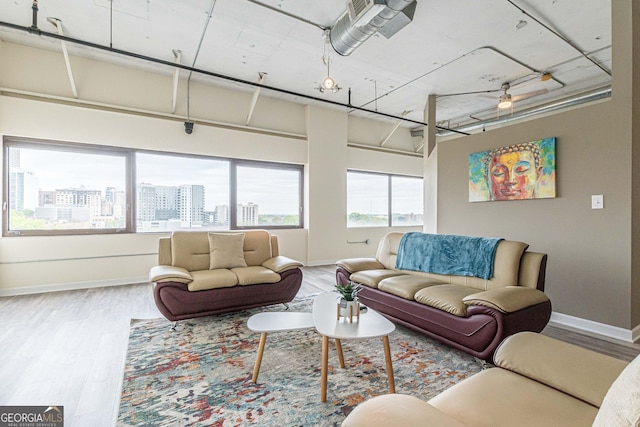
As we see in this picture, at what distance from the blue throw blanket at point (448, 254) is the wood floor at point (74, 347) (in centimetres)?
103

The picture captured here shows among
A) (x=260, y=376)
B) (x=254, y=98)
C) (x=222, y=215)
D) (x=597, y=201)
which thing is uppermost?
(x=254, y=98)

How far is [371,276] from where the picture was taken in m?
3.32

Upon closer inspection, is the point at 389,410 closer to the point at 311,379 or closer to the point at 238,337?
the point at 311,379

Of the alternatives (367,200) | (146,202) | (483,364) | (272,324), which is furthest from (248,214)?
(483,364)

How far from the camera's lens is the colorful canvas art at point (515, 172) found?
134 inches

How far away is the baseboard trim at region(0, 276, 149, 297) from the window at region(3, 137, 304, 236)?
79 centimetres

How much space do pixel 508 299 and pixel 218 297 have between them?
8.91 ft

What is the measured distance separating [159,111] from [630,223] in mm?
6452

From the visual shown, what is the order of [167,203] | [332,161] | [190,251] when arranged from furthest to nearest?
[332,161]
[167,203]
[190,251]

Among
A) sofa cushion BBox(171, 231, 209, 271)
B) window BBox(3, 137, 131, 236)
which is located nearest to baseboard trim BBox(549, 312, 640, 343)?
sofa cushion BBox(171, 231, 209, 271)

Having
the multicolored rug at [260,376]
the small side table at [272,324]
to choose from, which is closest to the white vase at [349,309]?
the small side table at [272,324]

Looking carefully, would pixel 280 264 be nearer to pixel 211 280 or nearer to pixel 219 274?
pixel 219 274

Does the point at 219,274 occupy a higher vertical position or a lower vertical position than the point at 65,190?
lower

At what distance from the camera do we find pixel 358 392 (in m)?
1.95
